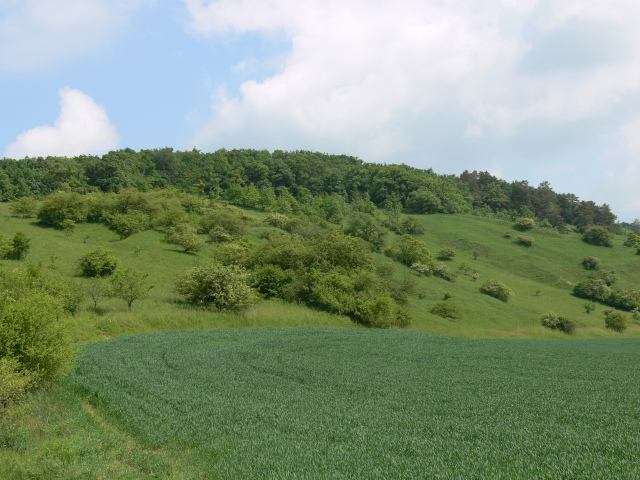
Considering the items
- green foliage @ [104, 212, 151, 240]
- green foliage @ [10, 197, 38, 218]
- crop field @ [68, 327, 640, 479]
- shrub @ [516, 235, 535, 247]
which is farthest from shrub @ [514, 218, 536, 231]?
green foliage @ [10, 197, 38, 218]

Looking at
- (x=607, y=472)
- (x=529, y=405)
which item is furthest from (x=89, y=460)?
(x=529, y=405)

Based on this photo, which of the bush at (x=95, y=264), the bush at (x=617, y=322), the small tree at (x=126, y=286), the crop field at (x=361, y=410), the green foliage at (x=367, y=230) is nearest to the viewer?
the crop field at (x=361, y=410)

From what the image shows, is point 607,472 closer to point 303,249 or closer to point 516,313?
point 303,249

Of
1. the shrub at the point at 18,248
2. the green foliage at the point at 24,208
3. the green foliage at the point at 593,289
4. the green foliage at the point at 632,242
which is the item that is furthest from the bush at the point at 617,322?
the green foliage at the point at 24,208

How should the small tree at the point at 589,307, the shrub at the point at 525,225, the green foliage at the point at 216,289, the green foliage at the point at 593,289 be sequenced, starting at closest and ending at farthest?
the green foliage at the point at 216,289, the small tree at the point at 589,307, the green foliage at the point at 593,289, the shrub at the point at 525,225

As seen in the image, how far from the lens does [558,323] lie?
5059cm

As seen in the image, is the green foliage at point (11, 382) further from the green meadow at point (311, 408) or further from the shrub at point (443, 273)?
the shrub at point (443, 273)

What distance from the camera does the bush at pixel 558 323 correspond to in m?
49.1

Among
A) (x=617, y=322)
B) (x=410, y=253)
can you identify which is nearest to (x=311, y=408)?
(x=617, y=322)

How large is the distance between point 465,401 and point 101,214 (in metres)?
70.7

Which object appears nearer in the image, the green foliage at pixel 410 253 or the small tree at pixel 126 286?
the small tree at pixel 126 286

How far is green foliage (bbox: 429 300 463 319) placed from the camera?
4938 cm

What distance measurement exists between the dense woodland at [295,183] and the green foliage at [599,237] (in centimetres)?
2463

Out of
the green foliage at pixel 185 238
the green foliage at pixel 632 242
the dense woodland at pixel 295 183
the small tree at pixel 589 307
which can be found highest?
the dense woodland at pixel 295 183
